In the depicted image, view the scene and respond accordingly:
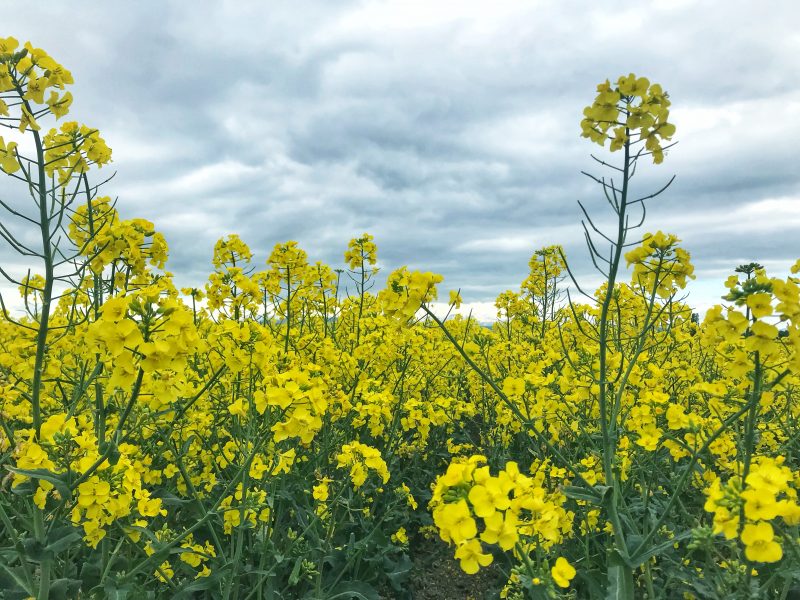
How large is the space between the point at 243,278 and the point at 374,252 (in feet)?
6.65

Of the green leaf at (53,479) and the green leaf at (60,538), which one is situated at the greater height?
the green leaf at (53,479)

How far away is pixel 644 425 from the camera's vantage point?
3.26m

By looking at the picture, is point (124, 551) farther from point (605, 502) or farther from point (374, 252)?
point (374, 252)

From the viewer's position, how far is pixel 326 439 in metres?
3.94

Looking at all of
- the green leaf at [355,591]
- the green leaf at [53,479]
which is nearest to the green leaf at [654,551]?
the green leaf at [355,591]

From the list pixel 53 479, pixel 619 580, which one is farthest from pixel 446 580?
pixel 53 479

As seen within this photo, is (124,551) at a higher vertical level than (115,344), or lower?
lower

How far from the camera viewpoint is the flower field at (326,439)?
206cm

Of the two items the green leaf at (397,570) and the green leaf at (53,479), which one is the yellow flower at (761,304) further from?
the green leaf at (397,570)

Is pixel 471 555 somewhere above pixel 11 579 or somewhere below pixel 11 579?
above

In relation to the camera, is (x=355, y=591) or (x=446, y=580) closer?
(x=355, y=591)

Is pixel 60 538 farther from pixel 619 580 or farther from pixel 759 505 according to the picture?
pixel 759 505

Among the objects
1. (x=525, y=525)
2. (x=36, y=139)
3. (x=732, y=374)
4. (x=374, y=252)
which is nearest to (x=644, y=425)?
(x=732, y=374)

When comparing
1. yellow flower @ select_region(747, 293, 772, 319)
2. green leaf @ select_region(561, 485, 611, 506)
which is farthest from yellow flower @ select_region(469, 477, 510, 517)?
yellow flower @ select_region(747, 293, 772, 319)
